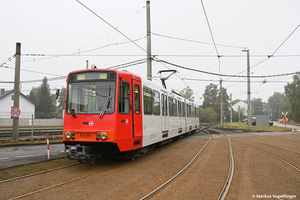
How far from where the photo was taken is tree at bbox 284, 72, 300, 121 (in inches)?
2413

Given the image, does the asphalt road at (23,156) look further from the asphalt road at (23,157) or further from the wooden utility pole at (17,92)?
the wooden utility pole at (17,92)

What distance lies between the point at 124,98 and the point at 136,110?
2.51 ft

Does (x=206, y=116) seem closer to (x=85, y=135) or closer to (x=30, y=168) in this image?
(x=85, y=135)

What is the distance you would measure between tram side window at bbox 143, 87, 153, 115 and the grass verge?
3296 millimetres

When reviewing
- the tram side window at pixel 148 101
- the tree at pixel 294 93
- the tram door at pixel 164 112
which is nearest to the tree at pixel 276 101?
the tree at pixel 294 93

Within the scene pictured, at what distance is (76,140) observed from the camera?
736 cm

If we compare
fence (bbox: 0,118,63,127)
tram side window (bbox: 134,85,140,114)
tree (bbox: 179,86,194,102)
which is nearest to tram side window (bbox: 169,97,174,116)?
tram side window (bbox: 134,85,140,114)

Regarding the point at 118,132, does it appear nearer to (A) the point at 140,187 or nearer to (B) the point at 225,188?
(A) the point at 140,187

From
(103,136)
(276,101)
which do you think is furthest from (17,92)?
(276,101)

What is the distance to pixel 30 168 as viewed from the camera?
761 centimetres

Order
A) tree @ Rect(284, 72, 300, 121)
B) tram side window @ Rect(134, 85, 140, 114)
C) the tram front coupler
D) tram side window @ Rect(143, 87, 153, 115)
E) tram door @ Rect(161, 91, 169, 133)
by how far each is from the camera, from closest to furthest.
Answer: the tram front coupler, tram side window @ Rect(134, 85, 140, 114), tram side window @ Rect(143, 87, 153, 115), tram door @ Rect(161, 91, 169, 133), tree @ Rect(284, 72, 300, 121)

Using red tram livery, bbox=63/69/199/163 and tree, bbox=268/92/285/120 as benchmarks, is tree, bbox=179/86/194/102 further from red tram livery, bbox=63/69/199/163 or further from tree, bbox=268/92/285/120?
tree, bbox=268/92/285/120

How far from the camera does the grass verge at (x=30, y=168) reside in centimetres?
673

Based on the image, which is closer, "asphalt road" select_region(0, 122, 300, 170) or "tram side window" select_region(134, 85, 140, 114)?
"tram side window" select_region(134, 85, 140, 114)
